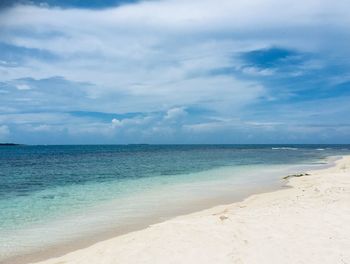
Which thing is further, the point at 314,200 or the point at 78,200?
the point at 78,200

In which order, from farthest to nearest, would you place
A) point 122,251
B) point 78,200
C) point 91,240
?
point 78,200
point 91,240
point 122,251

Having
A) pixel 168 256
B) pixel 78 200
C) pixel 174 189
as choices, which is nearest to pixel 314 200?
pixel 168 256

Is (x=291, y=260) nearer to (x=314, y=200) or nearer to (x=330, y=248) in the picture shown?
(x=330, y=248)

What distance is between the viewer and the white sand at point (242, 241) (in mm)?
7754

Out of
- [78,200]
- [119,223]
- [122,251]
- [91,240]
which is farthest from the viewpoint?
[78,200]

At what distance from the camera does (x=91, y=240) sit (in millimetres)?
11211

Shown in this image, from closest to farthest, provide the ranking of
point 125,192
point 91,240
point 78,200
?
point 91,240
point 78,200
point 125,192

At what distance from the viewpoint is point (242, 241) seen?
877 cm

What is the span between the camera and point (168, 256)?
313 inches

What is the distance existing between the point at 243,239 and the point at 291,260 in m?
1.64

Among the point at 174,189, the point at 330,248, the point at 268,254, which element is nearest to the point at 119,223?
the point at 268,254

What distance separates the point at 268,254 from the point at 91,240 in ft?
19.2

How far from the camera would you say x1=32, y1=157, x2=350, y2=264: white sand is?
25.4ft

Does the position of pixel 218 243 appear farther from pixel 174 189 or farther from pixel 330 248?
pixel 174 189
